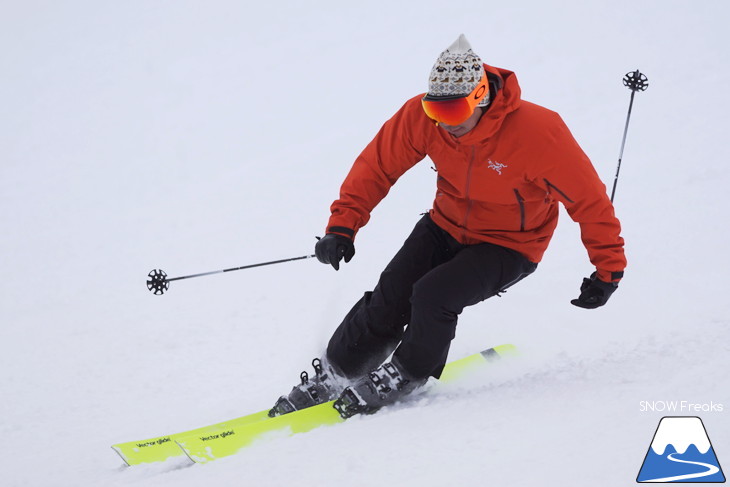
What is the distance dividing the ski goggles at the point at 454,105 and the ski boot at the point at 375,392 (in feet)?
3.95

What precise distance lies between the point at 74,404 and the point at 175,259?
2.33m

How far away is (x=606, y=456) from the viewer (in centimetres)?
268

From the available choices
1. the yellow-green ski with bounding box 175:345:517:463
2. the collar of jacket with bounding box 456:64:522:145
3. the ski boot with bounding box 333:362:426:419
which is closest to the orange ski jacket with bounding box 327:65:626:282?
the collar of jacket with bounding box 456:64:522:145

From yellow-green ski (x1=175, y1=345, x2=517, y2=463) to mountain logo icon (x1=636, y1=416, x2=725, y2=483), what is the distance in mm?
1480

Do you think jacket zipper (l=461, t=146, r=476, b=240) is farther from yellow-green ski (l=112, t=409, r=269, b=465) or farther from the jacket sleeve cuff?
yellow-green ski (l=112, t=409, r=269, b=465)

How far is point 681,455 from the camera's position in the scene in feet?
8.80

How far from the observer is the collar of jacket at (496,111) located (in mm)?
3322

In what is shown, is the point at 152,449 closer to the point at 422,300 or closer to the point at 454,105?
the point at 422,300

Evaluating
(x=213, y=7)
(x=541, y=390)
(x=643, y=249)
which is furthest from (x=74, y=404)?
(x=213, y=7)

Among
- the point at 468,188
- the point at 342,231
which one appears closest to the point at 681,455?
the point at 468,188

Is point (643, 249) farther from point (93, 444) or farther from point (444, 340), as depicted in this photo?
point (93, 444)

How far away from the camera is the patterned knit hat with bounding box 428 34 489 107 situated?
3.23 metres

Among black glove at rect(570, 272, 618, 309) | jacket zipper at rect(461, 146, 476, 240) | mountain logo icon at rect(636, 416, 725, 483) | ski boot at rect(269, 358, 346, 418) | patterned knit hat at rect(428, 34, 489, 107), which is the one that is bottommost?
mountain logo icon at rect(636, 416, 725, 483)

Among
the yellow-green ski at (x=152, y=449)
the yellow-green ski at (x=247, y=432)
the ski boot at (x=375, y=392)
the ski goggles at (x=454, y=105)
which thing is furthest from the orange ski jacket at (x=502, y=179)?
the yellow-green ski at (x=152, y=449)
